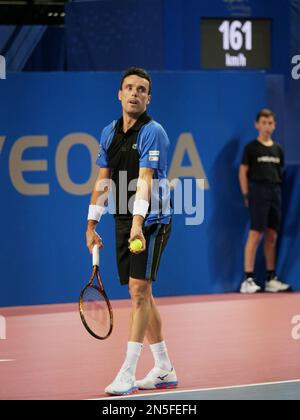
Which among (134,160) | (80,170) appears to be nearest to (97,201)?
(134,160)

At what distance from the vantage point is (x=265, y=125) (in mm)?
11742

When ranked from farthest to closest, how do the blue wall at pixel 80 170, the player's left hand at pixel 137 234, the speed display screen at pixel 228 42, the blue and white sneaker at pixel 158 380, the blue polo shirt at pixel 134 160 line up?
the speed display screen at pixel 228 42
the blue wall at pixel 80 170
the blue and white sneaker at pixel 158 380
the blue polo shirt at pixel 134 160
the player's left hand at pixel 137 234

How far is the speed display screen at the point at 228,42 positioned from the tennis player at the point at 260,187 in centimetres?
253

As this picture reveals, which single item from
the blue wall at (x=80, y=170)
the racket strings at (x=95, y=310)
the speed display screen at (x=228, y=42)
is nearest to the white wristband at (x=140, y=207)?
the racket strings at (x=95, y=310)

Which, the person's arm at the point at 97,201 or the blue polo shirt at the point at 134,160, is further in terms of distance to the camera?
the person's arm at the point at 97,201

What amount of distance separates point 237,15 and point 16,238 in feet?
16.4

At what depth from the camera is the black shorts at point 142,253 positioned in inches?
256

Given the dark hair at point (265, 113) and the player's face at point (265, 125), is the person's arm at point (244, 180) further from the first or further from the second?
the dark hair at point (265, 113)

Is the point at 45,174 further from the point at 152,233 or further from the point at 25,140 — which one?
the point at 152,233

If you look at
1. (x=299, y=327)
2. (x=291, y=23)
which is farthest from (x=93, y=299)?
(x=291, y=23)

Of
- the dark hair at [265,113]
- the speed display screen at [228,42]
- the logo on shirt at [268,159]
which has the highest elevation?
the speed display screen at [228,42]

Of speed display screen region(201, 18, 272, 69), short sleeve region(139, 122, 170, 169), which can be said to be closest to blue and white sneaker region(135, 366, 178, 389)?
short sleeve region(139, 122, 170, 169)

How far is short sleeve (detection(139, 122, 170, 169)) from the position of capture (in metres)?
6.46

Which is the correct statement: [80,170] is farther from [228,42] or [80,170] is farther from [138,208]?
[138,208]
